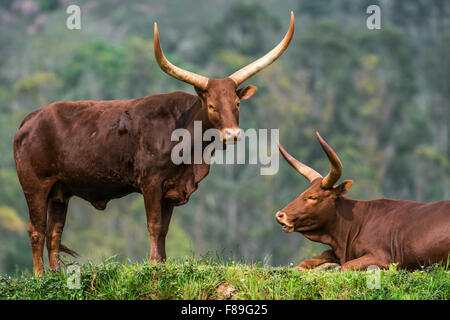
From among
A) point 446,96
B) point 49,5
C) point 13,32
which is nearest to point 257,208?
point 446,96

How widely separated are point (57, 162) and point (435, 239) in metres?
4.33

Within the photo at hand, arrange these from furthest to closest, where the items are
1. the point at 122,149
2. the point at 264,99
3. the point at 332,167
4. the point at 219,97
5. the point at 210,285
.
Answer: the point at 264,99 → the point at 332,167 → the point at 122,149 → the point at 219,97 → the point at 210,285

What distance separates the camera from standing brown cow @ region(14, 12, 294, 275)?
28.8 ft

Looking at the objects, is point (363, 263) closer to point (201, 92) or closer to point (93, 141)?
point (201, 92)

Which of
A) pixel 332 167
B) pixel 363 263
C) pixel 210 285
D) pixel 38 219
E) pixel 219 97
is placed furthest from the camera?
pixel 332 167

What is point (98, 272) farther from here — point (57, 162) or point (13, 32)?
point (13, 32)

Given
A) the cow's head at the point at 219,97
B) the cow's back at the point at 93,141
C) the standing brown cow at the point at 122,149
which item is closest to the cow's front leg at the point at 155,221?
the standing brown cow at the point at 122,149

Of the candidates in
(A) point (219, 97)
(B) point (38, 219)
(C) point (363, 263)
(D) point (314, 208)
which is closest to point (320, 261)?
(D) point (314, 208)

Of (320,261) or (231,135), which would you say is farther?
(320,261)

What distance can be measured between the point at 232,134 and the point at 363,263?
241cm

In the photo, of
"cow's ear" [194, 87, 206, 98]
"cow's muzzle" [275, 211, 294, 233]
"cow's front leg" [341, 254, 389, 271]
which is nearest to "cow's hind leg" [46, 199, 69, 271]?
"cow's ear" [194, 87, 206, 98]

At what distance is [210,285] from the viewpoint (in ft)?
25.2

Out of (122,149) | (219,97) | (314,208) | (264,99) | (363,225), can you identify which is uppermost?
(264,99)

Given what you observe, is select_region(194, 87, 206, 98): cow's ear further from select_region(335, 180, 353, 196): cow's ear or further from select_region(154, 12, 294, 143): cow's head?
select_region(335, 180, 353, 196): cow's ear
